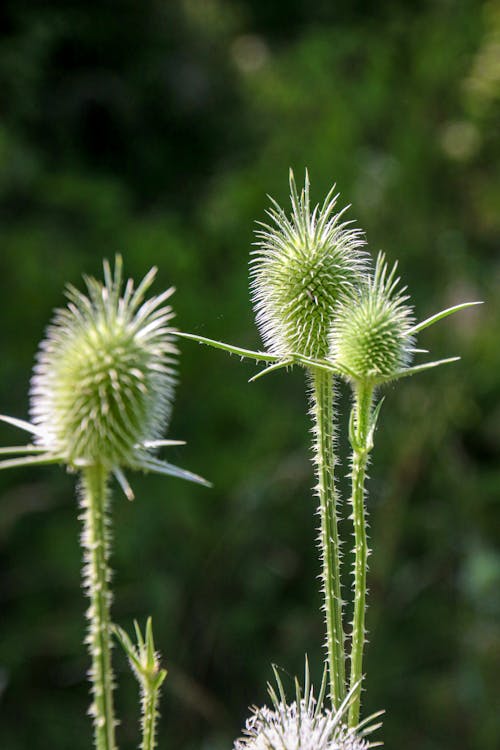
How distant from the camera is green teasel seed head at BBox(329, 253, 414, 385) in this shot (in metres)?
1.16

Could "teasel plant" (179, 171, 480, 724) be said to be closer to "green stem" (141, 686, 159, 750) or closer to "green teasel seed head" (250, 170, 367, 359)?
"green teasel seed head" (250, 170, 367, 359)

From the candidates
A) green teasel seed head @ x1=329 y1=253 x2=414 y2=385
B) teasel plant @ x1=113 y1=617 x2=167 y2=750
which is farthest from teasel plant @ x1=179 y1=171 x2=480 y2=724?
teasel plant @ x1=113 y1=617 x2=167 y2=750

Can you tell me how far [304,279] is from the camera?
1222 millimetres

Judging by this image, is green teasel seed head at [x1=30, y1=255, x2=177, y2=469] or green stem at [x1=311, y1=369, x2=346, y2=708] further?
green teasel seed head at [x1=30, y1=255, x2=177, y2=469]

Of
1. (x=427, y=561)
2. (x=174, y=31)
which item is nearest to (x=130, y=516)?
(x=427, y=561)

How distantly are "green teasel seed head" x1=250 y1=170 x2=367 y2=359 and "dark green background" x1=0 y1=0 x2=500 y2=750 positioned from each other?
2869 mm

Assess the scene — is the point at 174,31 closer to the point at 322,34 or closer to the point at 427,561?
the point at 322,34

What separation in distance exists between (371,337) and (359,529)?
1.02 feet

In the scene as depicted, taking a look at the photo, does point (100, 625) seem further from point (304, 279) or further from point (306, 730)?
point (304, 279)

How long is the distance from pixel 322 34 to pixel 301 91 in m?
0.97

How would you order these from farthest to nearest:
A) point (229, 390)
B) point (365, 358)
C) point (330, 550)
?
point (229, 390) → point (365, 358) → point (330, 550)

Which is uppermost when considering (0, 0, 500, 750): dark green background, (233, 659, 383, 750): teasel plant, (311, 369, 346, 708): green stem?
(0, 0, 500, 750): dark green background

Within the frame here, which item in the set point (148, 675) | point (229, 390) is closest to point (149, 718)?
point (148, 675)

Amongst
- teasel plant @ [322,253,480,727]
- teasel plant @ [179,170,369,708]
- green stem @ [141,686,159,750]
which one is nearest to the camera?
green stem @ [141,686,159,750]
